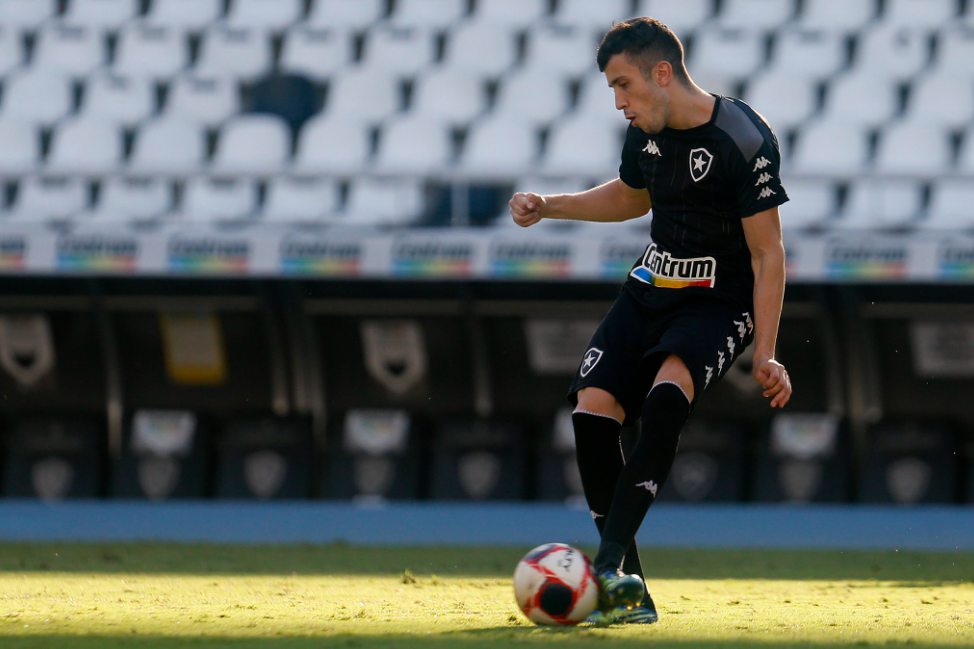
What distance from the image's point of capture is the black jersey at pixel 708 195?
2.97m

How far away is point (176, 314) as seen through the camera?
292 inches

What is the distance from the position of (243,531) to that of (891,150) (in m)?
5.12

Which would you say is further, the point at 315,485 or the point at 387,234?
the point at 315,485

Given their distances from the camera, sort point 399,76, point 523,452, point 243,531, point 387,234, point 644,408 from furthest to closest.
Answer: point 399,76
point 523,452
point 387,234
point 243,531
point 644,408

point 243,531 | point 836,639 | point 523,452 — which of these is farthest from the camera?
point 523,452

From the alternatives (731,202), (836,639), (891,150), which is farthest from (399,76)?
(836,639)

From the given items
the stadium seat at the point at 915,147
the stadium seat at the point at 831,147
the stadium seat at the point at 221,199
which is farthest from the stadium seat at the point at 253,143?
the stadium seat at the point at 915,147

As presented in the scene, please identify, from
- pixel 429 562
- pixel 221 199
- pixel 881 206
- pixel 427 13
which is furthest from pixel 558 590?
pixel 427 13

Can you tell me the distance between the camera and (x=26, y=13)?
1030cm

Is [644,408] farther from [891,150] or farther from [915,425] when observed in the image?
[891,150]

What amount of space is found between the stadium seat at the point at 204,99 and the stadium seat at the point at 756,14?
388cm

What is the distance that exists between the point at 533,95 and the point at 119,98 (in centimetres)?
317

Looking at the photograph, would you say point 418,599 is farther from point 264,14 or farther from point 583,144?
point 264,14

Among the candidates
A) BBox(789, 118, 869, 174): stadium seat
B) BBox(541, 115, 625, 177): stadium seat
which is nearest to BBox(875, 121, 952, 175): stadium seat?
BBox(789, 118, 869, 174): stadium seat
